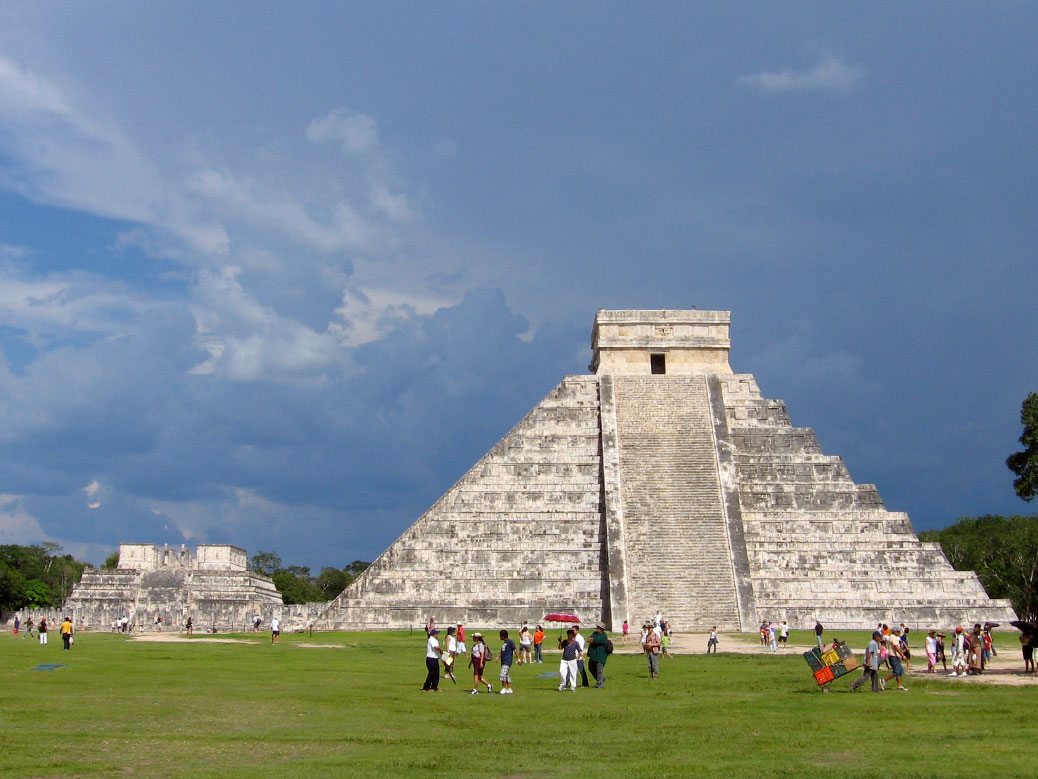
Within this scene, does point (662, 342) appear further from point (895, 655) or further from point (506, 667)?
point (506, 667)

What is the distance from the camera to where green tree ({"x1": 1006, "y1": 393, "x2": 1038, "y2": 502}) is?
36.4 meters

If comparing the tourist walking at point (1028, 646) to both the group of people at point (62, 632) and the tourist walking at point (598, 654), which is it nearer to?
the tourist walking at point (598, 654)

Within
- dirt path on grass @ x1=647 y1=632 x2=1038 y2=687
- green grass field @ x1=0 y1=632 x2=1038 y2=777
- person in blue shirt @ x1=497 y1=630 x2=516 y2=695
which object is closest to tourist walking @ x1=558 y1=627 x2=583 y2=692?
green grass field @ x1=0 y1=632 x2=1038 y2=777

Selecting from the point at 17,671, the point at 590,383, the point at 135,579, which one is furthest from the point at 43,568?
the point at 17,671

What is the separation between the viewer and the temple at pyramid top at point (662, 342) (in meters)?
41.8

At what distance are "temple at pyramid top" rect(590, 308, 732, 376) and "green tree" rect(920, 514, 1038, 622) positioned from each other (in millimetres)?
20105

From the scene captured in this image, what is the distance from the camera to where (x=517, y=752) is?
1091 centimetres

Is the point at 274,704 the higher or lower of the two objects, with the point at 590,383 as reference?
lower

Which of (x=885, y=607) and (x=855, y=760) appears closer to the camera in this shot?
(x=855, y=760)

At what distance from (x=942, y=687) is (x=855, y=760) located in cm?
793

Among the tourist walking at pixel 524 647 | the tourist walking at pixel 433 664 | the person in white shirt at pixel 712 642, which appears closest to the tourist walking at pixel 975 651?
the person in white shirt at pixel 712 642

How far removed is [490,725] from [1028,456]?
3038cm

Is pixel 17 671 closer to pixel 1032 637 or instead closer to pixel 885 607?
pixel 1032 637

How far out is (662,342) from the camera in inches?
1657
